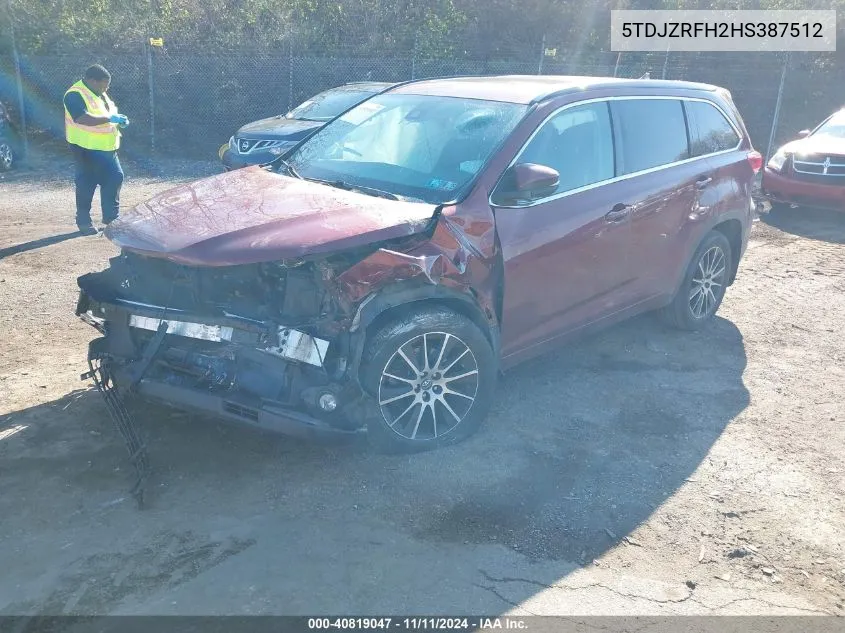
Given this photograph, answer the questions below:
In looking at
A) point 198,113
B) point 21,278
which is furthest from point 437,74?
point 21,278

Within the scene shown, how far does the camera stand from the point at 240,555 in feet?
11.5

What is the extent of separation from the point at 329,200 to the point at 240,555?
195 cm

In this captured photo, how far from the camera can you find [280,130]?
11.2 m

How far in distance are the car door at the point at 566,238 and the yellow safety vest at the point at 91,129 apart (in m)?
5.84

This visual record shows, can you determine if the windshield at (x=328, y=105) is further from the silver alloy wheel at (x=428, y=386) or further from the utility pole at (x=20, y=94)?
the silver alloy wheel at (x=428, y=386)

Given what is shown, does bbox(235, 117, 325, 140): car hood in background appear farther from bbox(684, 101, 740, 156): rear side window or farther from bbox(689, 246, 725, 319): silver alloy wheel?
bbox(689, 246, 725, 319): silver alloy wheel

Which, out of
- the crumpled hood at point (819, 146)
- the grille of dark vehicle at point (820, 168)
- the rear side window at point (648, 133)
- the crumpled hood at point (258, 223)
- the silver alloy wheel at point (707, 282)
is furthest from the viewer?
the crumpled hood at point (819, 146)

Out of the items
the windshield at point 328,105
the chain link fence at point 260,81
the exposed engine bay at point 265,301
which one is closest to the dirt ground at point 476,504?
the exposed engine bay at point 265,301

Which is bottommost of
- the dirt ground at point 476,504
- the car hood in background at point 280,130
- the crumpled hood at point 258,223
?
the dirt ground at point 476,504

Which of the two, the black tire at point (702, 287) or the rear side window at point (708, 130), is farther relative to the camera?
the black tire at point (702, 287)

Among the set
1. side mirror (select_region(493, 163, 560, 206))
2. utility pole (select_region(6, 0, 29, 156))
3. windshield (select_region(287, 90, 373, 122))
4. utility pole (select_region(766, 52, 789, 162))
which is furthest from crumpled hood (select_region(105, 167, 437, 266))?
utility pole (select_region(766, 52, 789, 162))

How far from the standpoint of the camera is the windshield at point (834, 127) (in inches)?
446

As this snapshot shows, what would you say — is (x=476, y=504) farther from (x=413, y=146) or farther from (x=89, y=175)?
(x=89, y=175)

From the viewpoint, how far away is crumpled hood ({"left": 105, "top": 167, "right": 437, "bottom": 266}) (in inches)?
149
